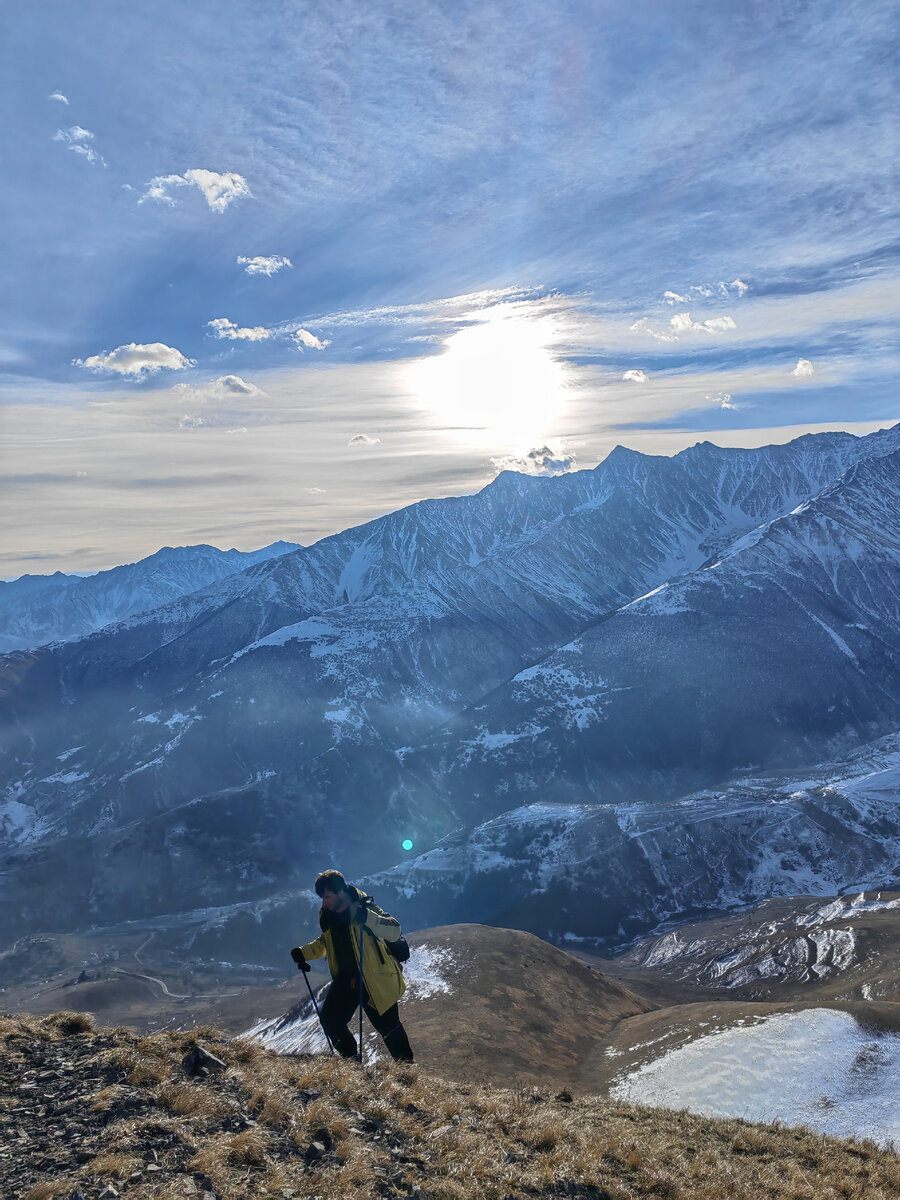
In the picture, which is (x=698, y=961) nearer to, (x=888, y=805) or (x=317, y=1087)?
(x=888, y=805)

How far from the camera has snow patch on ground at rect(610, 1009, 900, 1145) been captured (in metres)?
32.8

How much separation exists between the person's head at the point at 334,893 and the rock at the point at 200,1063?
3899 millimetres

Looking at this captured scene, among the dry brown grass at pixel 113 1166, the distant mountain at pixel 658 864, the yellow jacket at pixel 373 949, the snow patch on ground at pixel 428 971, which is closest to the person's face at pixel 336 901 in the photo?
the yellow jacket at pixel 373 949

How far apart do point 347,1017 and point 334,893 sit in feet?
11.3

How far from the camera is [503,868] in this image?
18662 cm

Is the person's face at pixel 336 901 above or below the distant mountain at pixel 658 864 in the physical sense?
above

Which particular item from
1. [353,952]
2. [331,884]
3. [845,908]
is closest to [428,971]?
[353,952]

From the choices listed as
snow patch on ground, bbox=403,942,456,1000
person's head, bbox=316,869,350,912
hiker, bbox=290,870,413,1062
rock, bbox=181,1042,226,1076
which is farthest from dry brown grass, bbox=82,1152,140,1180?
snow patch on ground, bbox=403,942,456,1000

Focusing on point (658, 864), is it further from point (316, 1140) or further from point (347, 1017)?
point (316, 1140)

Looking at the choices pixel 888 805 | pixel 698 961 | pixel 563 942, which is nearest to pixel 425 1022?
pixel 698 961

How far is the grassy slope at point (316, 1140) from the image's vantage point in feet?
36.4

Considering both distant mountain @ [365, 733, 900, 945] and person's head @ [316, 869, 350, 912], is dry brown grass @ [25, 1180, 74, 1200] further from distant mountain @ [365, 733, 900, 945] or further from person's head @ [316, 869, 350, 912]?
distant mountain @ [365, 733, 900, 945]

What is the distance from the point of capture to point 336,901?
53.4 feet

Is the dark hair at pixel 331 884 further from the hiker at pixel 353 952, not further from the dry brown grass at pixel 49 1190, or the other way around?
the dry brown grass at pixel 49 1190
